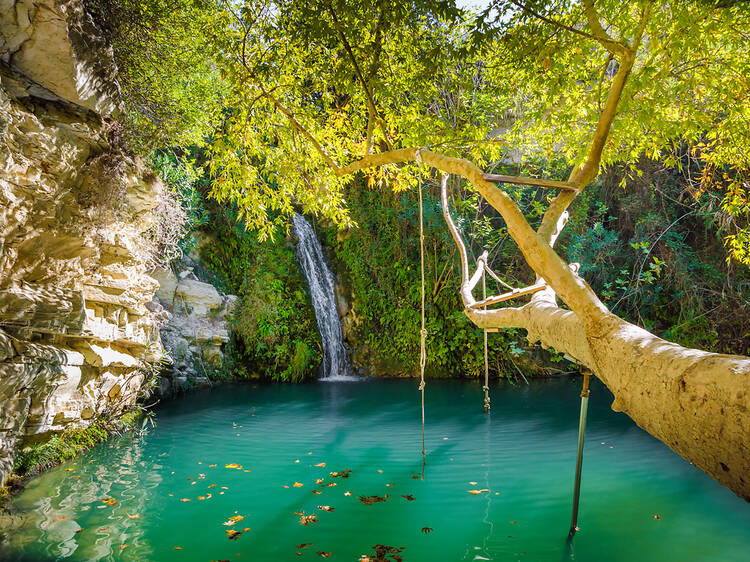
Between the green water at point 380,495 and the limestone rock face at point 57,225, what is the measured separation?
2.85 feet

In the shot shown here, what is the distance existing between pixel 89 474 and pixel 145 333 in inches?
78.1

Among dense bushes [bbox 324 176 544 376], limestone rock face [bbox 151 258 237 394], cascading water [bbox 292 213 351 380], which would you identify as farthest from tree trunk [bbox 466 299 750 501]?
cascading water [bbox 292 213 351 380]

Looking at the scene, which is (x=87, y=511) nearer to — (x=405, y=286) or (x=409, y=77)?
(x=409, y=77)

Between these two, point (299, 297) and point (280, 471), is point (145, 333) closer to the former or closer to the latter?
point (280, 471)

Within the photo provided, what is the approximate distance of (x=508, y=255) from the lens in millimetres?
10344

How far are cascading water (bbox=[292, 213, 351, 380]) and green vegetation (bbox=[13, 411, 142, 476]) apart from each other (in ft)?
18.0

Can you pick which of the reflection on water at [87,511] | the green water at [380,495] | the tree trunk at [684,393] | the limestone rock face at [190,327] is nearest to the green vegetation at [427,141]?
the limestone rock face at [190,327]

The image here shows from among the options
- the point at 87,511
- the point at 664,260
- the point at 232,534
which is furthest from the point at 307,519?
the point at 664,260

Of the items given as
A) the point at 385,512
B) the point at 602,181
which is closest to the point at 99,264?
the point at 385,512

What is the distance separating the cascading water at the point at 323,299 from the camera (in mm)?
10961

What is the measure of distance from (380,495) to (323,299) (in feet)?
25.6

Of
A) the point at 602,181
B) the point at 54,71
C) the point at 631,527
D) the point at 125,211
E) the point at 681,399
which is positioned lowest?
the point at 631,527

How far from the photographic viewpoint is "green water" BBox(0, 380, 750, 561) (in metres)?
3.12

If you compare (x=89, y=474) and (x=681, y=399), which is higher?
(x=681, y=399)
